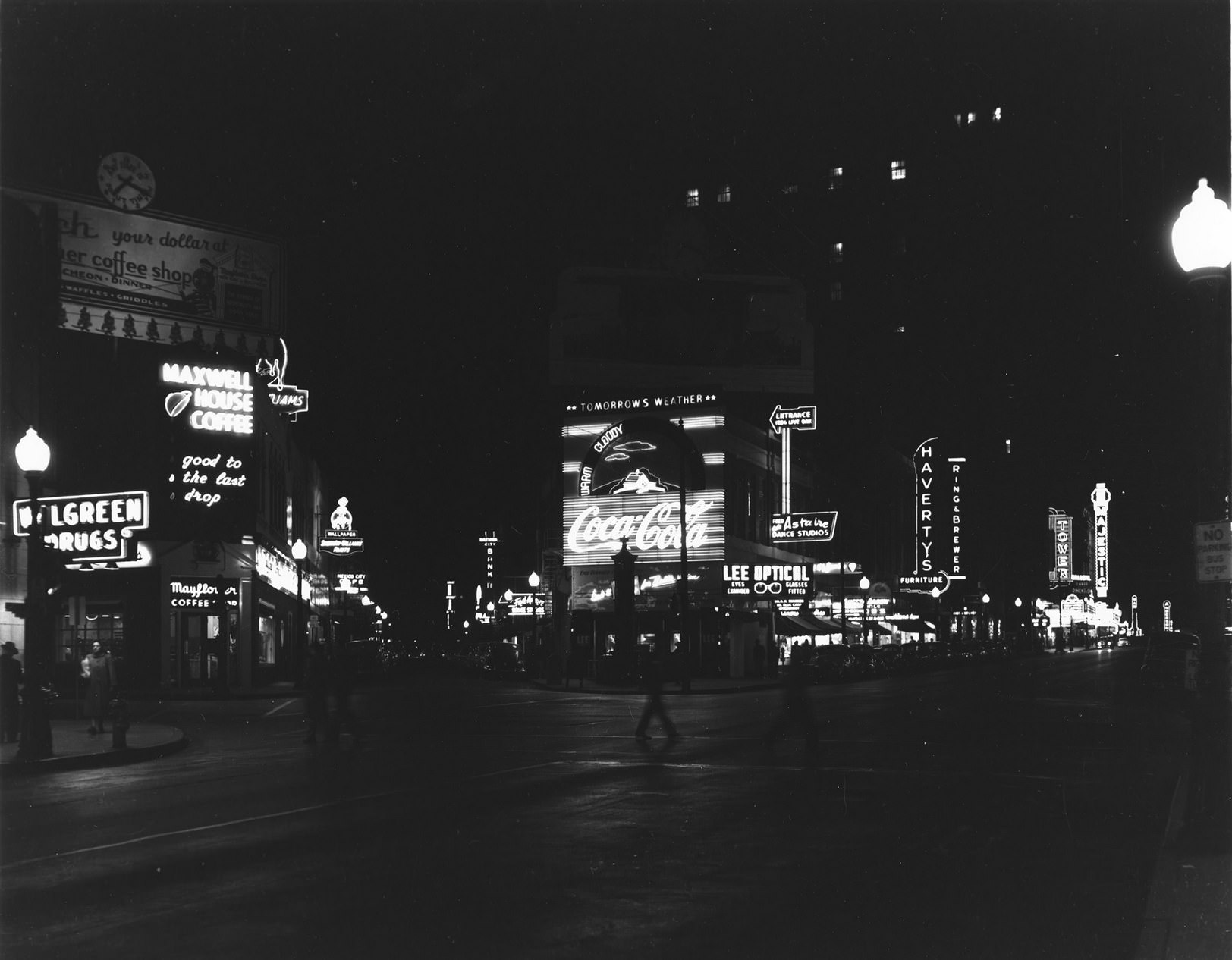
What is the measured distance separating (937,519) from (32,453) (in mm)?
83895

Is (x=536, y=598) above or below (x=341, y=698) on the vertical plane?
above

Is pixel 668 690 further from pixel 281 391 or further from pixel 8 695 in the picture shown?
pixel 281 391

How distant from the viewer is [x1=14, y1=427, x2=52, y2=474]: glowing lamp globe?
2142cm

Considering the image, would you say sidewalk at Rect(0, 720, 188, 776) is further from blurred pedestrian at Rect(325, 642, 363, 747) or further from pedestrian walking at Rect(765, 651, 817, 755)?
pedestrian walking at Rect(765, 651, 817, 755)

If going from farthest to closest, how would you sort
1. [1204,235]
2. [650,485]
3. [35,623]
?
[650,485] → [35,623] → [1204,235]

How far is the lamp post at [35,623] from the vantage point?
21281 millimetres

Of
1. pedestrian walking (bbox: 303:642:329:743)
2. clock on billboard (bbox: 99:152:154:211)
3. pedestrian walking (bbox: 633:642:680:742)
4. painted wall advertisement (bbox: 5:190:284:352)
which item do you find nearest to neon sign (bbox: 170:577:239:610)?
painted wall advertisement (bbox: 5:190:284:352)

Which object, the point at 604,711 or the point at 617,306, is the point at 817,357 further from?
the point at 604,711

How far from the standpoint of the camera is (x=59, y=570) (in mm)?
24641

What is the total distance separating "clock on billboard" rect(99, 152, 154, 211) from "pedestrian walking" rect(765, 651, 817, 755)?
44.8 metres

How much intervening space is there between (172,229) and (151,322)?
5.65 metres

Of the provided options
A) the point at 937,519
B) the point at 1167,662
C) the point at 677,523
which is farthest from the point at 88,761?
the point at 937,519

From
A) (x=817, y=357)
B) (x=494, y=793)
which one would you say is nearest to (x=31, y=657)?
(x=494, y=793)

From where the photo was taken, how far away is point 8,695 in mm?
25484
